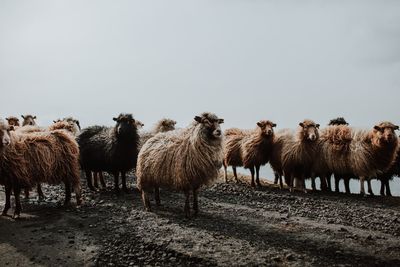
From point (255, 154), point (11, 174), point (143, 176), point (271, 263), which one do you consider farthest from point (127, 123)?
point (271, 263)

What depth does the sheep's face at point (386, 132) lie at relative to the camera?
564 inches

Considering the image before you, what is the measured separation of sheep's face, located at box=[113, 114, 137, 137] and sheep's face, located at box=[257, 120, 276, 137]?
5215mm

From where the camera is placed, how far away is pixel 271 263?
7090mm

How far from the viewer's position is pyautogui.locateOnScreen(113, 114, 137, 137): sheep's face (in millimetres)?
14078

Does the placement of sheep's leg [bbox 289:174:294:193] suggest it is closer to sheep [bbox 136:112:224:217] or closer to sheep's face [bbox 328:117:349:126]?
sheep's face [bbox 328:117:349:126]

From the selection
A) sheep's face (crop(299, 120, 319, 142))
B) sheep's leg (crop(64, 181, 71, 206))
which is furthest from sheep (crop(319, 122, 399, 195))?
sheep's leg (crop(64, 181, 71, 206))

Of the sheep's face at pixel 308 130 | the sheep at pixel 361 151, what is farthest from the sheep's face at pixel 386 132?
the sheep's face at pixel 308 130

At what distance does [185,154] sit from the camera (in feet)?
34.9

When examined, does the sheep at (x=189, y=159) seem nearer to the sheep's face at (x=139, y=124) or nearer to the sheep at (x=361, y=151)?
the sheep at (x=361, y=151)

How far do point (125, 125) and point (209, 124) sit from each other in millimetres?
4568

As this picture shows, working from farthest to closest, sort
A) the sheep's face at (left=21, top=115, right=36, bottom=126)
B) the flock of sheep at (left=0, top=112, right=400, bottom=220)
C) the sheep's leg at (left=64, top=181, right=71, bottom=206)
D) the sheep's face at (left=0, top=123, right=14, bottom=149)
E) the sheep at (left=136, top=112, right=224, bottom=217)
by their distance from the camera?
1. the sheep's face at (left=21, top=115, right=36, bottom=126)
2. the sheep's leg at (left=64, top=181, right=71, bottom=206)
3. the flock of sheep at (left=0, top=112, right=400, bottom=220)
4. the sheep at (left=136, top=112, right=224, bottom=217)
5. the sheep's face at (left=0, top=123, right=14, bottom=149)

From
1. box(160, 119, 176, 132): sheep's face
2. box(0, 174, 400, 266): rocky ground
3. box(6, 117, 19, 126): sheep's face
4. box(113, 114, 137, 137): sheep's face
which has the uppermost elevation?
box(6, 117, 19, 126): sheep's face

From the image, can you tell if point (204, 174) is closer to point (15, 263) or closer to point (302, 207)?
point (302, 207)

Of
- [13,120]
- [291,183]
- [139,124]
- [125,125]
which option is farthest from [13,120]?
[291,183]
